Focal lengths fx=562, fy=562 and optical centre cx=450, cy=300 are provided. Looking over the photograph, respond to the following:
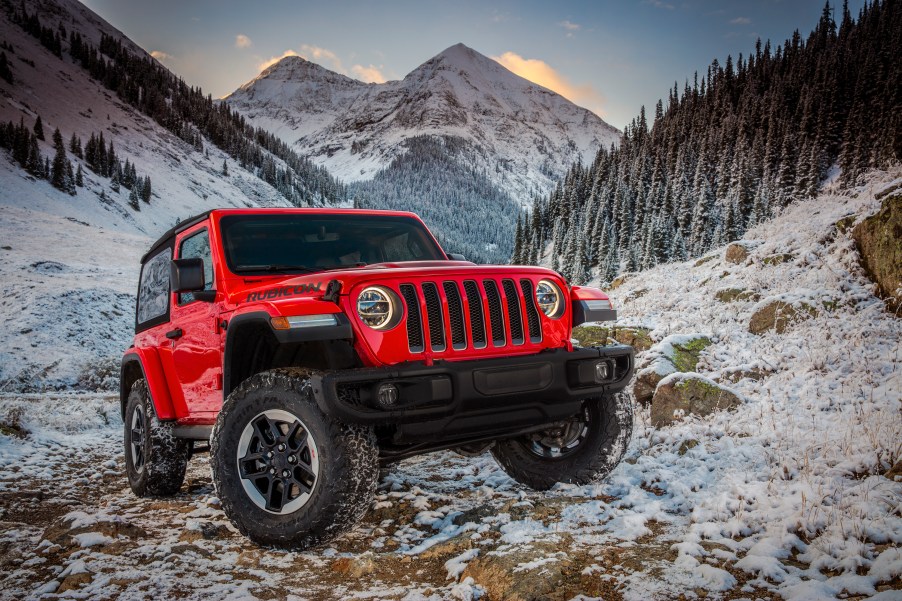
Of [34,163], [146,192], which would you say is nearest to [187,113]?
[146,192]

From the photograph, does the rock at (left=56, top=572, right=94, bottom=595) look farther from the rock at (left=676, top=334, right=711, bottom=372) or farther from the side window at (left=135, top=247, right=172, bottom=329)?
the rock at (left=676, top=334, right=711, bottom=372)

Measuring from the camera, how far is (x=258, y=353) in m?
4.17

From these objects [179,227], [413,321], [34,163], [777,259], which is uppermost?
[34,163]

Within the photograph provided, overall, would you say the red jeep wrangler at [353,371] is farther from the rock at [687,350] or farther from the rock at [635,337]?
the rock at [635,337]

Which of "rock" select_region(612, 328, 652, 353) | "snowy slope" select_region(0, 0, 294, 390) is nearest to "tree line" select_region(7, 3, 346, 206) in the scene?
"snowy slope" select_region(0, 0, 294, 390)

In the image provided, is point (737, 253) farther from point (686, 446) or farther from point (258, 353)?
point (258, 353)

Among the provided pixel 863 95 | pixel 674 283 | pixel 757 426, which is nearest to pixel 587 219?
pixel 863 95

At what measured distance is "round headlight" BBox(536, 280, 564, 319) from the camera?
164 inches

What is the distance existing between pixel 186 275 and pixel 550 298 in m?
2.71

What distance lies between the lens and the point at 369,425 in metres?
3.23

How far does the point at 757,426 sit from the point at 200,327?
504cm

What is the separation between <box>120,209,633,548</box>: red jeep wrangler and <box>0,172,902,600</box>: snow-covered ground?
1.20ft

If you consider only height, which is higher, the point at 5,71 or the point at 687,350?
the point at 5,71

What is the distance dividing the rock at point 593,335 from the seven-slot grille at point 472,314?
555 centimetres
